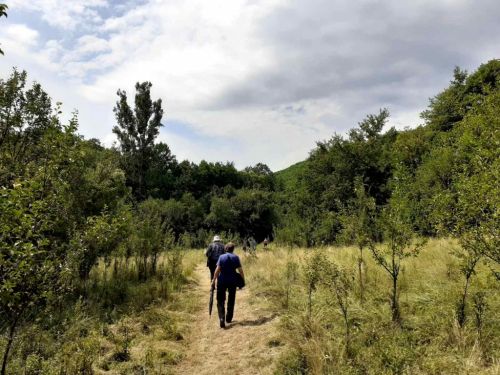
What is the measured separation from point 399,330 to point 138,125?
3497cm

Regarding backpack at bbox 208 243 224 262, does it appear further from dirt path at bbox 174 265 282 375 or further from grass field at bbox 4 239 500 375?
dirt path at bbox 174 265 282 375

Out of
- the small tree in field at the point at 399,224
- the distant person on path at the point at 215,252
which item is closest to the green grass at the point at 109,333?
the distant person on path at the point at 215,252

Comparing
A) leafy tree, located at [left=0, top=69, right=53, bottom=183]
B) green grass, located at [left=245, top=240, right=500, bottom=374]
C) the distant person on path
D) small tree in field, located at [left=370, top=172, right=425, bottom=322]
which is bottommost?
green grass, located at [left=245, top=240, right=500, bottom=374]

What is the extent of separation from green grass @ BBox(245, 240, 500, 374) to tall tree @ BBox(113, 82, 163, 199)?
31746 mm

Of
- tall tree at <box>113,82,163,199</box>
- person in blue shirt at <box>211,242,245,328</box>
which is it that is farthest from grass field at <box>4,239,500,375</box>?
tall tree at <box>113,82,163,199</box>

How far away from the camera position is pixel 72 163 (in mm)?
3566

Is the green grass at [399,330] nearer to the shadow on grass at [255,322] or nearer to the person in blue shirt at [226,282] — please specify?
the shadow on grass at [255,322]

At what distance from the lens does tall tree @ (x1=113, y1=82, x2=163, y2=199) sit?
3366 centimetres

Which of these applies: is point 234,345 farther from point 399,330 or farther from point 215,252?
point 215,252

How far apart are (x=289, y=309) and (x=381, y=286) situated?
2.23m

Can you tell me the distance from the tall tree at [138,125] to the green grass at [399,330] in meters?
31.7

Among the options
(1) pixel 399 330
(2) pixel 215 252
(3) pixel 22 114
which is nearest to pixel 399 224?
(1) pixel 399 330

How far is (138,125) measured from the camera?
3397 cm

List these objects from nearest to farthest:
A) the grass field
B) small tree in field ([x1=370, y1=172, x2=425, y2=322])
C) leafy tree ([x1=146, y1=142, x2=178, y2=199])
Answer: the grass field < small tree in field ([x1=370, y1=172, x2=425, y2=322]) < leafy tree ([x1=146, y1=142, x2=178, y2=199])
